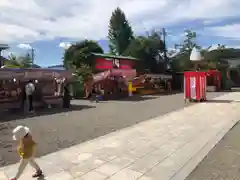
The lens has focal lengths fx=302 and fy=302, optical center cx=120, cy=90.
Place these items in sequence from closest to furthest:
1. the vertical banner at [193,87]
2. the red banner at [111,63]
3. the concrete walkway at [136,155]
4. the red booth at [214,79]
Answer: the concrete walkway at [136,155] → the vertical banner at [193,87] → the red banner at [111,63] → the red booth at [214,79]

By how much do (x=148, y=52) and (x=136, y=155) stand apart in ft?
121

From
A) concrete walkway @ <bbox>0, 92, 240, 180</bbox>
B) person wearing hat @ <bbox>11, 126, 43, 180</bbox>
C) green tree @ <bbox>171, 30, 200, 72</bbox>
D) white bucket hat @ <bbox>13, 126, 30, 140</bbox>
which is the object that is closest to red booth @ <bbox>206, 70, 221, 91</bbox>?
green tree @ <bbox>171, 30, 200, 72</bbox>

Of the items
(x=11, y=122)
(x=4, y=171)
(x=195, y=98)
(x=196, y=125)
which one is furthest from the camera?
(x=195, y=98)

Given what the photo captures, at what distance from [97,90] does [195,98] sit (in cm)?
905

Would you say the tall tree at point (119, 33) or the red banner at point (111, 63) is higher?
the tall tree at point (119, 33)

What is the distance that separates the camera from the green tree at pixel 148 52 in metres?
42.7

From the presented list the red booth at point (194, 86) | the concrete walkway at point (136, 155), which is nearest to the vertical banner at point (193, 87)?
the red booth at point (194, 86)

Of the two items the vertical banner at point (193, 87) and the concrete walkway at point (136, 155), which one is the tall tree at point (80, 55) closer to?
the vertical banner at point (193, 87)

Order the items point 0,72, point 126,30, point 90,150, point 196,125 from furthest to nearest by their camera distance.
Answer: point 126,30
point 0,72
point 196,125
point 90,150

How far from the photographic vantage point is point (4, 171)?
5.88m

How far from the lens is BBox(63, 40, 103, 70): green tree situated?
3269cm

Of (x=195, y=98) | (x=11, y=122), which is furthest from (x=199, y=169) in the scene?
(x=195, y=98)

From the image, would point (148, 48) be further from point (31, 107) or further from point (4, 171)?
point (4, 171)

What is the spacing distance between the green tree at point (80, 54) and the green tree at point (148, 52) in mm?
7678
